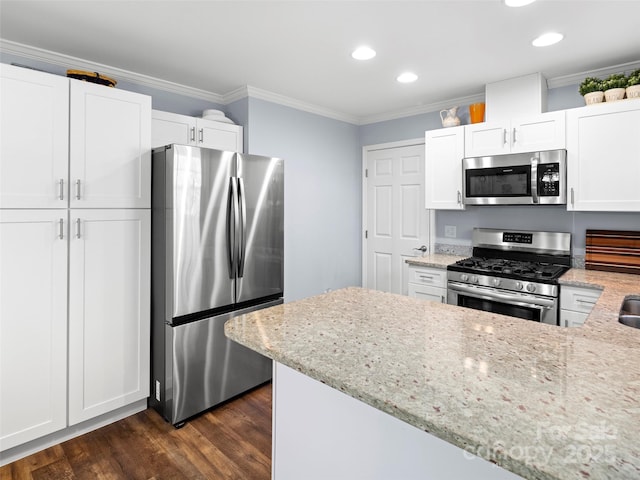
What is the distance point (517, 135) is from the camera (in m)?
3.07

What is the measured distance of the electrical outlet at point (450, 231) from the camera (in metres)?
3.84

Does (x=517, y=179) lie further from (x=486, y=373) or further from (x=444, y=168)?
(x=486, y=373)

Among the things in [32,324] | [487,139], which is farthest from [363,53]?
[32,324]

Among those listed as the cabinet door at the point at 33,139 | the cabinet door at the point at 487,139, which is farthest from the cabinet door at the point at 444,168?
the cabinet door at the point at 33,139

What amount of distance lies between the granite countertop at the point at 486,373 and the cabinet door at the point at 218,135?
216 cm

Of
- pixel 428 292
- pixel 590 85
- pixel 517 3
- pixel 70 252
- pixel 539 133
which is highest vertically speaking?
pixel 517 3

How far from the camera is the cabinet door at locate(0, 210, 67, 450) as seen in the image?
2.05 metres

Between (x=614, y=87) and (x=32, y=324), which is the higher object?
(x=614, y=87)

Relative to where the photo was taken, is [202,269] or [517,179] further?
[517,179]

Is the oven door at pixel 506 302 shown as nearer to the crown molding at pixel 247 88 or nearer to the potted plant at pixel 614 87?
the potted plant at pixel 614 87

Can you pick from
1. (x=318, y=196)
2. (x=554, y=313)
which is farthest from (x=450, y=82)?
(x=554, y=313)

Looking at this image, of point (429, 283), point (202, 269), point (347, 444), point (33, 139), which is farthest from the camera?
point (429, 283)

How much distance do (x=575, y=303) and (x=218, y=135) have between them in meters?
3.04

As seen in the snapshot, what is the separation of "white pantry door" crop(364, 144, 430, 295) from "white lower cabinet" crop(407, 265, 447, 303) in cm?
68
